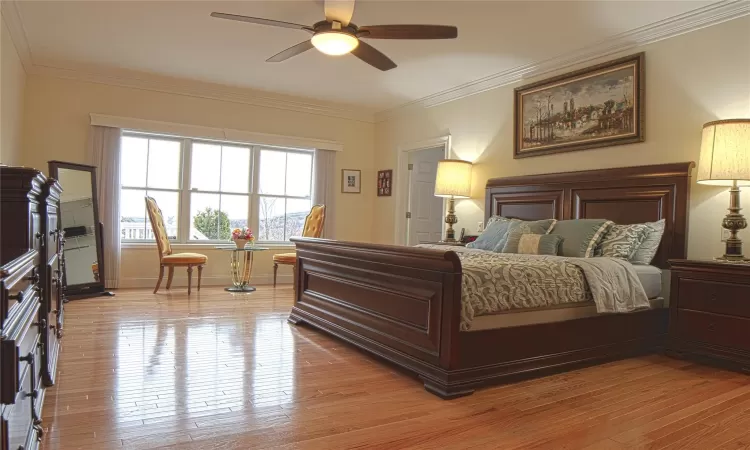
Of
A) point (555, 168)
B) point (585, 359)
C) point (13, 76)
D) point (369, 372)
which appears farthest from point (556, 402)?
point (13, 76)

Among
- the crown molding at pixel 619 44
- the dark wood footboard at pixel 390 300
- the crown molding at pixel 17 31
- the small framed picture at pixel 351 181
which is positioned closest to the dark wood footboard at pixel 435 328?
the dark wood footboard at pixel 390 300

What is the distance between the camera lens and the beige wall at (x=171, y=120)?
5.61m

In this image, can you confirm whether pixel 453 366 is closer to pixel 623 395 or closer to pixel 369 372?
pixel 369 372

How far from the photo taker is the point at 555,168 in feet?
16.1

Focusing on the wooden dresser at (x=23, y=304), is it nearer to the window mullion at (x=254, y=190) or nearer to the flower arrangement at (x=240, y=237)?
the flower arrangement at (x=240, y=237)

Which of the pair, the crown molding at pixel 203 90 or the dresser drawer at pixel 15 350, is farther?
the crown molding at pixel 203 90

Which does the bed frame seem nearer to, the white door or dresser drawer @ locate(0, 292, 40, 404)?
dresser drawer @ locate(0, 292, 40, 404)

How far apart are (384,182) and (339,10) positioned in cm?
425

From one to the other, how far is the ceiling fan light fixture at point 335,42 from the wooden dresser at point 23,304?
1.98 m

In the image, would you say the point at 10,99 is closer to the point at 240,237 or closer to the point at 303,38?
the point at 240,237

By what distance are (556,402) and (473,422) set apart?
56cm

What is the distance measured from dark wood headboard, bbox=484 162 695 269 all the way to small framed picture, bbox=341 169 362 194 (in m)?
2.65

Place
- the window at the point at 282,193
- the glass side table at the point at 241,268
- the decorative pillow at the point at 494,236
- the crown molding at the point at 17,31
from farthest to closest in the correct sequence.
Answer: the window at the point at 282,193
the glass side table at the point at 241,268
the decorative pillow at the point at 494,236
the crown molding at the point at 17,31

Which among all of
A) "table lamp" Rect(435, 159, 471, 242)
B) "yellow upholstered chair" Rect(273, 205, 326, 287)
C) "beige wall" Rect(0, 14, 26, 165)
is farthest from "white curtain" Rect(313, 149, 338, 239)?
"beige wall" Rect(0, 14, 26, 165)
